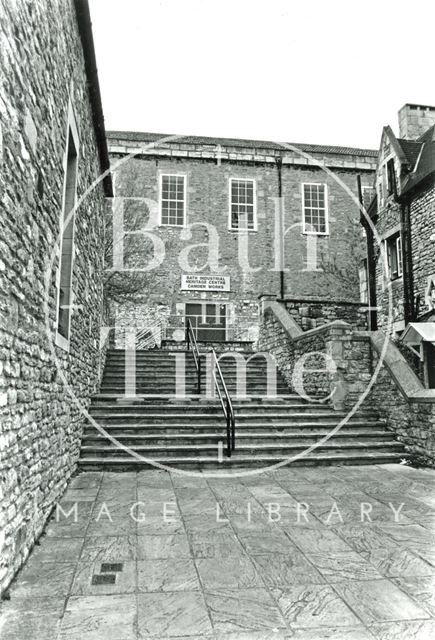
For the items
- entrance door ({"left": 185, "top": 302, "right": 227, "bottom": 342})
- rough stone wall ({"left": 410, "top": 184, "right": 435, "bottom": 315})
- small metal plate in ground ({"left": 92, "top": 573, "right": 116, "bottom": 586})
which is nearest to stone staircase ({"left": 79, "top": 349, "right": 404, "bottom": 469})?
small metal plate in ground ({"left": 92, "top": 573, "right": 116, "bottom": 586})

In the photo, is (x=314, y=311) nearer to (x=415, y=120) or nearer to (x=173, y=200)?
(x=173, y=200)

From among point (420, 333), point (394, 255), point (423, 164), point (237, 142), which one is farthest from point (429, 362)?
point (237, 142)

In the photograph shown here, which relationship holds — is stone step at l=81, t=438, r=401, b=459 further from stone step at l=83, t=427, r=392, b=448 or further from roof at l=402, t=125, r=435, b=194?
roof at l=402, t=125, r=435, b=194

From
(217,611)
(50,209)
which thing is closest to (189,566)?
(217,611)

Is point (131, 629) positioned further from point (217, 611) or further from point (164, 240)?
point (164, 240)

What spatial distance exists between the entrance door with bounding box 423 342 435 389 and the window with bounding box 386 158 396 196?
8412mm

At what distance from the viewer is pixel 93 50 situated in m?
6.81

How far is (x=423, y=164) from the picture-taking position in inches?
594

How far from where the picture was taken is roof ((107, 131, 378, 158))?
1992 centimetres

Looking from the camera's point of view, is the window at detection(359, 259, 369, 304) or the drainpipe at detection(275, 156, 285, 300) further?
the drainpipe at detection(275, 156, 285, 300)

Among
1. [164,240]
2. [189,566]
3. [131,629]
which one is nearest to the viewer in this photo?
[131,629]

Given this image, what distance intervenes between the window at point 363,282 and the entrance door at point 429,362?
8.75 m

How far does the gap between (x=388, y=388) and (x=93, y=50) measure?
7009mm

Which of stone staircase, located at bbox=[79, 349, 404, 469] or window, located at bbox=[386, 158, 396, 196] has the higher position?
A: window, located at bbox=[386, 158, 396, 196]
